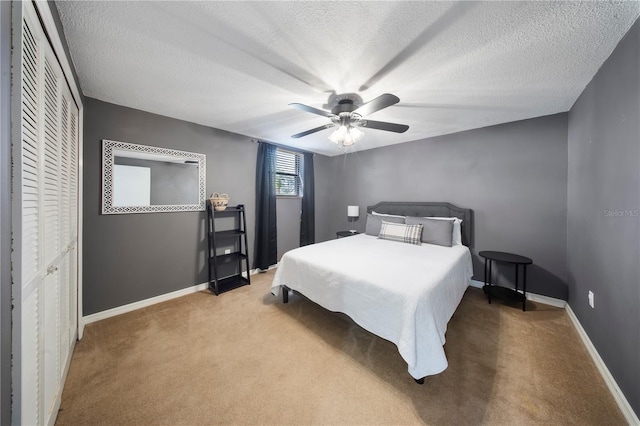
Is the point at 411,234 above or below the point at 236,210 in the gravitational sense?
below

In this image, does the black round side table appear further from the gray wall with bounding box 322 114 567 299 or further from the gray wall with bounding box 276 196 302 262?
the gray wall with bounding box 276 196 302 262

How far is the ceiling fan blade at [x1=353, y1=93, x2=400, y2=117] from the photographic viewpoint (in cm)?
167

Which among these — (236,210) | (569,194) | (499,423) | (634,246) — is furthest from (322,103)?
(569,194)

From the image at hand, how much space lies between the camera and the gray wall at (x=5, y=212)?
0.71 meters

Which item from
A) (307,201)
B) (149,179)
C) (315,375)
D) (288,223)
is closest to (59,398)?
(315,375)

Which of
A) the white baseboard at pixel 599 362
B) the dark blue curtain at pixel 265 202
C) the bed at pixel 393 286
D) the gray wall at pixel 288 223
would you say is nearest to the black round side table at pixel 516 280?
the white baseboard at pixel 599 362

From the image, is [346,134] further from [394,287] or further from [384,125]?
[394,287]

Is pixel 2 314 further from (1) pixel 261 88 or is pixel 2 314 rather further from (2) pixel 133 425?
(1) pixel 261 88

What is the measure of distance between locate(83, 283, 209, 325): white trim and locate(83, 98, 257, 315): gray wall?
0.05 metres

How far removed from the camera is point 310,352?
75.2 inches

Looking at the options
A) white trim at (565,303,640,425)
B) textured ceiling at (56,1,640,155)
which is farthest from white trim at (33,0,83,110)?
white trim at (565,303,640,425)

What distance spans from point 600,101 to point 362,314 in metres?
2.63

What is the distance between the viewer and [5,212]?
730 millimetres

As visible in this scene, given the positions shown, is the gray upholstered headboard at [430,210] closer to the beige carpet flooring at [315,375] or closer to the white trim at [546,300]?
the white trim at [546,300]
